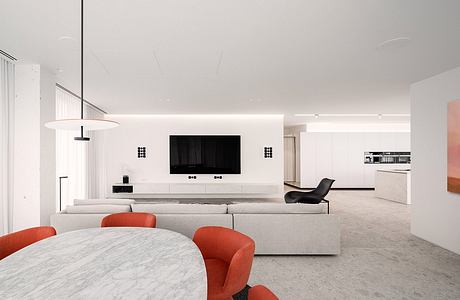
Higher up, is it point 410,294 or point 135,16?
point 135,16

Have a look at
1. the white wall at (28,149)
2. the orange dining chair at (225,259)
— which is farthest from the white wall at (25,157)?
the orange dining chair at (225,259)

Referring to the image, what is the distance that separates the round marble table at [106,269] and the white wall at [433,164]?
392cm

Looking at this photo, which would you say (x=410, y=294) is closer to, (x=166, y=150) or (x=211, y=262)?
→ (x=211, y=262)

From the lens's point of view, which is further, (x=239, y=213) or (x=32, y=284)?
(x=239, y=213)

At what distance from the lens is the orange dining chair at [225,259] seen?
150cm

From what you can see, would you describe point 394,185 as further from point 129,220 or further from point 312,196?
point 129,220

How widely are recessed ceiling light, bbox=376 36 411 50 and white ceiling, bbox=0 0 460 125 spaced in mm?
25

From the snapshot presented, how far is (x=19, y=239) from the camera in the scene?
1884 mm

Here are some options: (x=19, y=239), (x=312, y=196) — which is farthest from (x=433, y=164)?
(x=19, y=239)

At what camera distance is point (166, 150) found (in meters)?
6.93

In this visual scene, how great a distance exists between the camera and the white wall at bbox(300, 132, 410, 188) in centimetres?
872

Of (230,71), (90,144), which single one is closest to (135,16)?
(230,71)

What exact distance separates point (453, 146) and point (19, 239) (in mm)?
5168

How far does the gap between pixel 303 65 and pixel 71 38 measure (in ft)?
9.32
